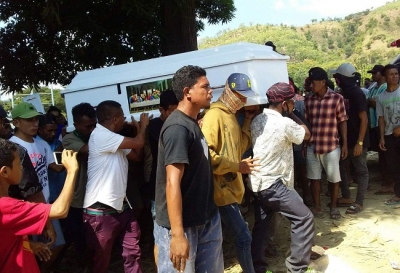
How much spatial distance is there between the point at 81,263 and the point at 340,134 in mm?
3393

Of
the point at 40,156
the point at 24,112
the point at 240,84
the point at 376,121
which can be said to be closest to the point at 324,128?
the point at 376,121

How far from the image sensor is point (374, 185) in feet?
20.4

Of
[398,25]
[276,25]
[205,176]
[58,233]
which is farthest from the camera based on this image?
[276,25]

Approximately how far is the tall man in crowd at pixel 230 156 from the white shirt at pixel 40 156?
1.56 metres

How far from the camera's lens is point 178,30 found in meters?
6.69

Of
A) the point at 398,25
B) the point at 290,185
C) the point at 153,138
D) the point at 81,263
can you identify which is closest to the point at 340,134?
the point at 290,185

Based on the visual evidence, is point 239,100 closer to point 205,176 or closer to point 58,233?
point 205,176

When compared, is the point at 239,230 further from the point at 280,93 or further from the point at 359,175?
the point at 359,175

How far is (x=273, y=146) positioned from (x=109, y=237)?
1591 mm

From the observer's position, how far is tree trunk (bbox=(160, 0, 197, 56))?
21.5 ft

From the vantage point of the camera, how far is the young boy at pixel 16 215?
2.14 m

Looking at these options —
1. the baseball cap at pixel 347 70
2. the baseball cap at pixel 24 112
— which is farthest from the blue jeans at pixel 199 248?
the baseball cap at pixel 347 70

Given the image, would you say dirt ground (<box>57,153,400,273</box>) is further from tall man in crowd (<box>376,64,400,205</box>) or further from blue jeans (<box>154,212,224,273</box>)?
blue jeans (<box>154,212,224,273</box>)

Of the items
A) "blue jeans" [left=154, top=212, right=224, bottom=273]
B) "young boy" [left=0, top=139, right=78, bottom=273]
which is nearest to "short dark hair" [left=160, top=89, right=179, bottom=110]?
"blue jeans" [left=154, top=212, right=224, bottom=273]
